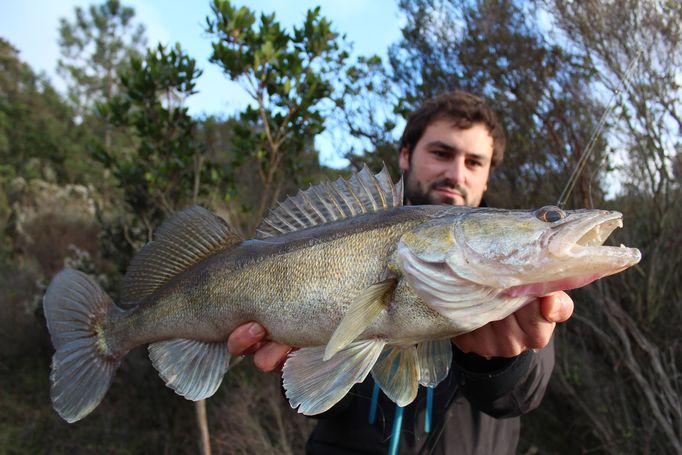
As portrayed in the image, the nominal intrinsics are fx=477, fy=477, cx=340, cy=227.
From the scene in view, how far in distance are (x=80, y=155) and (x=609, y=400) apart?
2351 centimetres

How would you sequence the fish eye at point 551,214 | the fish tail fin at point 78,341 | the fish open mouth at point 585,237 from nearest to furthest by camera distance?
the fish open mouth at point 585,237 → the fish eye at point 551,214 → the fish tail fin at point 78,341

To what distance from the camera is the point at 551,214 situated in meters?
1.49

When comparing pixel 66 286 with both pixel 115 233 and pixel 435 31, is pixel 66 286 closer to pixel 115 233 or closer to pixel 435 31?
pixel 115 233

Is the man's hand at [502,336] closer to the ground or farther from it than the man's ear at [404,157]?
closer to the ground

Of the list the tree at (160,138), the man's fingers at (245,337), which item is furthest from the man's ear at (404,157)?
the man's fingers at (245,337)

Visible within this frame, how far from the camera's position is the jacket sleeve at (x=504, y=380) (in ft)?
6.49

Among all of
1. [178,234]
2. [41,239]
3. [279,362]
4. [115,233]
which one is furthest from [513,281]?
[41,239]

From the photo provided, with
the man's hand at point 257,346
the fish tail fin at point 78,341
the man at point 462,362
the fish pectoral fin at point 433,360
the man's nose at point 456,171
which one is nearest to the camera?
the fish pectoral fin at point 433,360

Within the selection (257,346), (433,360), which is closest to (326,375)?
(433,360)

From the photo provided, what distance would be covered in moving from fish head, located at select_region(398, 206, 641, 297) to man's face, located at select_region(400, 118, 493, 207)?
1.87m

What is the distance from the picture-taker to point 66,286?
Answer: 2.32 meters

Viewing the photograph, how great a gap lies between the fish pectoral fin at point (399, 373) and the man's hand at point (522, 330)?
33 centimetres

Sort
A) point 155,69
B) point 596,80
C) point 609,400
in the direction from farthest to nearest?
point 596,80
point 609,400
point 155,69

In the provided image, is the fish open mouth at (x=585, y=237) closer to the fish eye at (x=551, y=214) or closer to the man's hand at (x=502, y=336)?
the fish eye at (x=551, y=214)
